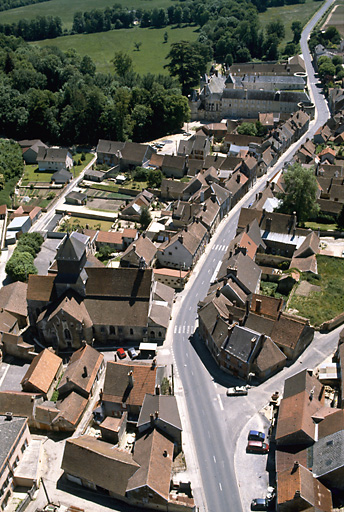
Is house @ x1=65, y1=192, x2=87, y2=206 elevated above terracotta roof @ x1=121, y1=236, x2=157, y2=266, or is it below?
below

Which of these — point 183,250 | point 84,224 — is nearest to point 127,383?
point 183,250

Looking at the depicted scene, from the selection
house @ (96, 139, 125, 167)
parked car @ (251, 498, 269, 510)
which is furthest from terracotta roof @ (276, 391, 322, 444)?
house @ (96, 139, 125, 167)

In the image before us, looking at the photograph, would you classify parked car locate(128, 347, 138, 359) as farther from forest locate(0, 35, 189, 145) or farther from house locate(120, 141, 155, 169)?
forest locate(0, 35, 189, 145)

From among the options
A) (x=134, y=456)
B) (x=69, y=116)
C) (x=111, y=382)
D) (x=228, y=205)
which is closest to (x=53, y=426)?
(x=111, y=382)

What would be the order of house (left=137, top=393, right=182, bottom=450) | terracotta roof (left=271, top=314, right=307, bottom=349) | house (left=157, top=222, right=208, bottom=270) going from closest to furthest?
house (left=137, top=393, right=182, bottom=450)
terracotta roof (left=271, top=314, right=307, bottom=349)
house (left=157, top=222, right=208, bottom=270)

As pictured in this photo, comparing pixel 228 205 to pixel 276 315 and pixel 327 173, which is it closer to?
pixel 327 173

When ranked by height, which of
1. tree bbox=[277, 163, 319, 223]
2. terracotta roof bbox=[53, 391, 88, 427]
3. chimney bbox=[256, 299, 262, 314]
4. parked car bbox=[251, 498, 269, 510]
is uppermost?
tree bbox=[277, 163, 319, 223]

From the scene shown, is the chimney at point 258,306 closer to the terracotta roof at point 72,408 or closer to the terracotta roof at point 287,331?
the terracotta roof at point 287,331

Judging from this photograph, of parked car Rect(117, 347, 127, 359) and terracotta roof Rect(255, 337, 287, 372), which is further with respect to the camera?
parked car Rect(117, 347, 127, 359)
